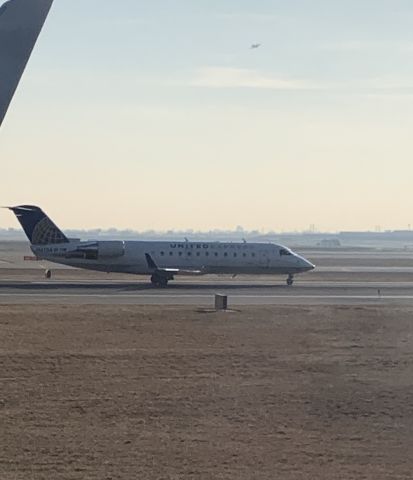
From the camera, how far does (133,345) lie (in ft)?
96.2

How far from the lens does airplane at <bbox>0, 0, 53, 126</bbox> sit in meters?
12.7

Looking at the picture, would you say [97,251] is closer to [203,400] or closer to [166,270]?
[166,270]

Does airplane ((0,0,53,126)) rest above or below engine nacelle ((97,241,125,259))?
above

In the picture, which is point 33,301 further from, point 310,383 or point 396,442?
point 396,442

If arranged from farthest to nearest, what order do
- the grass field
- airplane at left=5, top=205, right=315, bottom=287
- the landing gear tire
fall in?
1. airplane at left=5, top=205, right=315, bottom=287
2. the landing gear tire
3. the grass field

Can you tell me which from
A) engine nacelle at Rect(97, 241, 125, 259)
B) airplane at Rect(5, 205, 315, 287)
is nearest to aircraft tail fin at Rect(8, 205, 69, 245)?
airplane at Rect(5, 205, 315, 287)

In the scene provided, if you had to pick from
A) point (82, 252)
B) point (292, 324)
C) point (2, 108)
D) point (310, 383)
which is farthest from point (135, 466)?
point (82, 252)

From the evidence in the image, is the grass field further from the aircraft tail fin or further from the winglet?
the aircraft tail fin

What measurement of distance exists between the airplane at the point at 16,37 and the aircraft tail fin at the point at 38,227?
50231mm

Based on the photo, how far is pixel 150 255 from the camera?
62.6 m

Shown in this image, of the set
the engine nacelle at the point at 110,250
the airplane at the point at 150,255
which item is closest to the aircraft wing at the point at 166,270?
the airplane at the point at 150,255

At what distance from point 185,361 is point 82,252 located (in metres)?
36.6

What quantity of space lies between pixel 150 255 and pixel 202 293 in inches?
399

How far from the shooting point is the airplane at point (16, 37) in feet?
41.7
